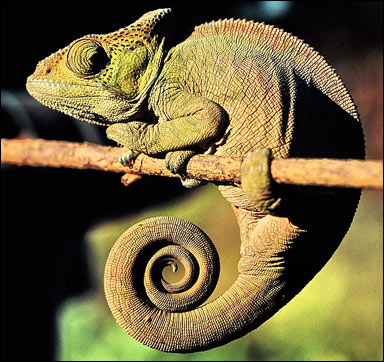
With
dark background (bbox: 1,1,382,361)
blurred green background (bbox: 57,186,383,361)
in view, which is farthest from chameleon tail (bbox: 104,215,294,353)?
blurred green background (bbox: 57,186,383,361)

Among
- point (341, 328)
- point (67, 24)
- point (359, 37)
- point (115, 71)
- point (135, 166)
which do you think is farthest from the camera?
point (341, 328)

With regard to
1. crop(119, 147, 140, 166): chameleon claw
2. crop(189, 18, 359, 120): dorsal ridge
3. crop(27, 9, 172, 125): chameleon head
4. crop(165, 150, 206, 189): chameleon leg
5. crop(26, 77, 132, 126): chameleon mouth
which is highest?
crop(189, 18, 359, 120): dorsal ridge

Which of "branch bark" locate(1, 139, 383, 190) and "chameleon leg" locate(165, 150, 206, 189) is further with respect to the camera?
"chameleon leg" locate(165, 150, 206, 189)

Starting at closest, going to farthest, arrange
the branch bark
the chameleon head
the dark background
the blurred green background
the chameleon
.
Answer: the branch bark, the chameleon, the chameleon head, the dark background, the blurred green background

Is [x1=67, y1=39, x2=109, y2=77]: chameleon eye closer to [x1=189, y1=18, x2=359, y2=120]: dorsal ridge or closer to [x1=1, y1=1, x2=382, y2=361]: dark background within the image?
[x1=189, y1=18, x2=359, y2=120]: dorsal ridge

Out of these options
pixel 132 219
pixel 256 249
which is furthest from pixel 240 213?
pixel 132 219

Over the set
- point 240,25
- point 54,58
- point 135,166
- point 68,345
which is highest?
point 240,25

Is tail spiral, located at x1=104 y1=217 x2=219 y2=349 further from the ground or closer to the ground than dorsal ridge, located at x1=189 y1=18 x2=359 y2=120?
closer to the ground

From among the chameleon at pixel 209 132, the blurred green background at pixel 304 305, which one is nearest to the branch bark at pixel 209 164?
the chameleon at pixel 209 132

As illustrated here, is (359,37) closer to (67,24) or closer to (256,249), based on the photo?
(67,24)

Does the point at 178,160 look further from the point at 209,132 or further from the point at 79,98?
the point at 79,98
